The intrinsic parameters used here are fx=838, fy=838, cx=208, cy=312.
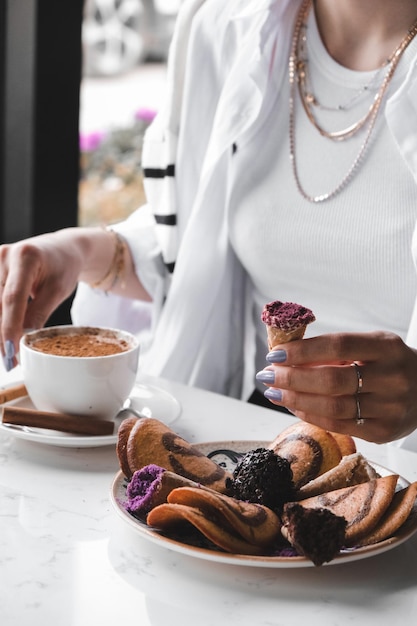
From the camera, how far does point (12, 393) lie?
1.12 metres

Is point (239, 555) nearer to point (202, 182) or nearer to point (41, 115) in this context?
point (202, 182)

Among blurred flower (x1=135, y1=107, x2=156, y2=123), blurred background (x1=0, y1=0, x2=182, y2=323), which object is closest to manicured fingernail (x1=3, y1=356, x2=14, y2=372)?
blurred background (x1=0, y1=0, x2=182, y2=323)

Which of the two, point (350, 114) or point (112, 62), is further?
point (112, 62)

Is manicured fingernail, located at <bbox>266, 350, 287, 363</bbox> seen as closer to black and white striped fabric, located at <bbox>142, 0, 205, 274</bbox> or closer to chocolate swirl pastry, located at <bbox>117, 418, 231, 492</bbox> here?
chocolate swirl pastry, located at <bbox>117, 418, 231, 492</bbox>

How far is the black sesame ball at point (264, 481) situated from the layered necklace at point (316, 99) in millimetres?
713

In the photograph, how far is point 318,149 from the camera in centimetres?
146

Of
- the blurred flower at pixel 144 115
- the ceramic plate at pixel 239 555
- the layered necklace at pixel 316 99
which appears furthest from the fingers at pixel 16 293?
the blurred flower at pixel 144 115

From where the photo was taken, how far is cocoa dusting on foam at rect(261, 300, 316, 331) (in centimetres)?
80

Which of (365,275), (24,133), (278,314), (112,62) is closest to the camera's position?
(278,314)

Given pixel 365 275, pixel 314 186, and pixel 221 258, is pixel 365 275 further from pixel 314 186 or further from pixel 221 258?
pixel 221 258

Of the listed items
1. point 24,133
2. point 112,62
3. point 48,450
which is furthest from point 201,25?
point 112,62

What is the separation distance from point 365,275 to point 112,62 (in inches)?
95.4

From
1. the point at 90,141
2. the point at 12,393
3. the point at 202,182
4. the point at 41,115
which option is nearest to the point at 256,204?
the point at 202,182

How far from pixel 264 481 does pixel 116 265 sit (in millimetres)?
835
